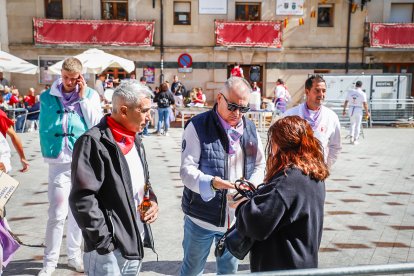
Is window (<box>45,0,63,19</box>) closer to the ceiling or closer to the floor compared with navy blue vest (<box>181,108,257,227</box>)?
closer to the ceiling

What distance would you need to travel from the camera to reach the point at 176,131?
1666 cm

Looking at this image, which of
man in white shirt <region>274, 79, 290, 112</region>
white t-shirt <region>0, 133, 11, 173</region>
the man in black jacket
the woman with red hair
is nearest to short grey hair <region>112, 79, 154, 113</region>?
the man in black jacket

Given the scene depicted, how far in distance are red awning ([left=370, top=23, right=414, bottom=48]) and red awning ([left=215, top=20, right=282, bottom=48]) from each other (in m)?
5.07

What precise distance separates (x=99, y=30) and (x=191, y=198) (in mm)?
20784

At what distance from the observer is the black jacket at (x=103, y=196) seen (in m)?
2.46

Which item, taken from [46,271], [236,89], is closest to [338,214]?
[236,89]

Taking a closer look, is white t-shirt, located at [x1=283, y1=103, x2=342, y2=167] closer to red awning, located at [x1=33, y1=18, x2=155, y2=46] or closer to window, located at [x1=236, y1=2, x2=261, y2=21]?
red awning, located at [x1=33, y1=18, x2=155, y2=46]

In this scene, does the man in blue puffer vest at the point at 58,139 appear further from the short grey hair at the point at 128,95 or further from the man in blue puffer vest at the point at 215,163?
the short grey hair at the point at 128,95

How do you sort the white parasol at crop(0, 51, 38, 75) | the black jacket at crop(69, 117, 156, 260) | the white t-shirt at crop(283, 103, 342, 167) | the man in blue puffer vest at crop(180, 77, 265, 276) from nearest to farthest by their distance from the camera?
the black jacket at crop(69, 117, 156, 260)
the man in blue puffer vest at crop(180, 77, 265, 276)
the white t-shirt at crop(283, 103, 342, 167)
the white parasol at crop(0, 51, 38, 75)

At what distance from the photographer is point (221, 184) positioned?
116 inches

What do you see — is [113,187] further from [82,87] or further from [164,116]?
[164,116]

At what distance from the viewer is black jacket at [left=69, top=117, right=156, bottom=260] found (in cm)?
246

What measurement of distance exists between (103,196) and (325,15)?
23.6 metres

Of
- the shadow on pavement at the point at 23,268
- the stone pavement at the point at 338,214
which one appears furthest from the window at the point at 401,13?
the shadow on pavement at the point at 23,268
